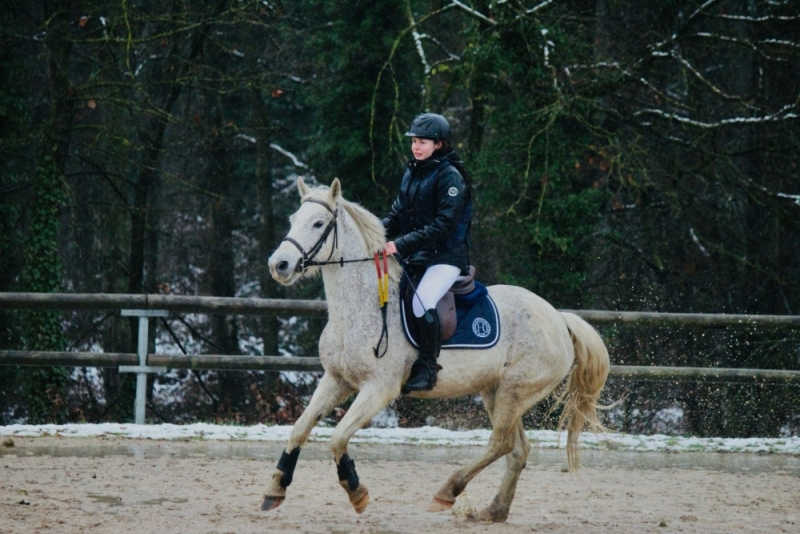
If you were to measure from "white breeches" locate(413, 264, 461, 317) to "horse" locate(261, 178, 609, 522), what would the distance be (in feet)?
0.50

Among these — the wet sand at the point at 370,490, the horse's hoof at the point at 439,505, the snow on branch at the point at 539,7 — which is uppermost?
the snow on branch at the point at 539,7

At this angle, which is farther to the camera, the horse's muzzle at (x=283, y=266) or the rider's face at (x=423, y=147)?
the rider's face at (x=423, y=147)

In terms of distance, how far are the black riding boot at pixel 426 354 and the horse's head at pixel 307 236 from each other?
730 millimetres

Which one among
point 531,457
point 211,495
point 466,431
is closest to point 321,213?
point 211,495

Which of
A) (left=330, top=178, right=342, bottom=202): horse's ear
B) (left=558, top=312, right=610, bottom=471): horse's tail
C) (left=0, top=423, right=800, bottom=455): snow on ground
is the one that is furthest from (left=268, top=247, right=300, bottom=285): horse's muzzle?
(left=0, top=423, right=800, bottom=455): snow on ground

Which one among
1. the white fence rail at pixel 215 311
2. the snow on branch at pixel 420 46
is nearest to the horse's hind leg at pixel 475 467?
the white fence rail at pixel 215 311

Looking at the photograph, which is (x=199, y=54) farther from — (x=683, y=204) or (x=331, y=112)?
(x=683, y=204)

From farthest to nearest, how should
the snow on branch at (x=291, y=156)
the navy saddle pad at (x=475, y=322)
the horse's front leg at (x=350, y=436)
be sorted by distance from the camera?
the snow on branch at (x=291, y=156) < the navy saddle pad at (x=475, y=322) < the horse's front leg at (x=350, y=436)

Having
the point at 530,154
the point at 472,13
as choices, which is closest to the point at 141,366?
the point at 530,154

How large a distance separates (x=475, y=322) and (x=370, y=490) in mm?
1615

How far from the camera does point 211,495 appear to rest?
675 centimetres

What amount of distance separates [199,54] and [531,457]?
11.9 m

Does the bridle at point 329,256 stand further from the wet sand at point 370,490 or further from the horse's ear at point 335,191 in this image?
the wet sand at point 370,490

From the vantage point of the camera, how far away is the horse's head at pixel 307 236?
18.6ft
